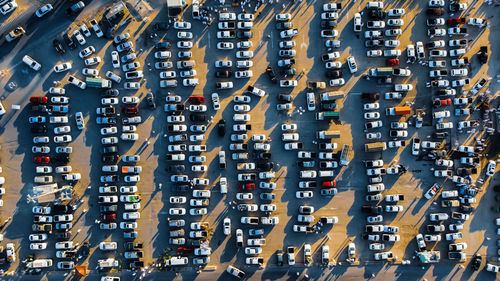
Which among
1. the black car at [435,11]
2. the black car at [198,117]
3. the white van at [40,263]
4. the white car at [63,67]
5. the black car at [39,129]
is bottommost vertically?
the white van at [40,263]

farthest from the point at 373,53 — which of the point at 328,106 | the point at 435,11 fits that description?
the point at 435,11

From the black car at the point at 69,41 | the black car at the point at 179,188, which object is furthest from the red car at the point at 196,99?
the black car at the point at 69,41

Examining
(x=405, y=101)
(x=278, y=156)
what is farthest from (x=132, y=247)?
(x=405, y=101)

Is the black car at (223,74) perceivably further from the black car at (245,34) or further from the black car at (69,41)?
the black car at (69,41)

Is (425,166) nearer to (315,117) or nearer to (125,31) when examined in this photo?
(315,117)

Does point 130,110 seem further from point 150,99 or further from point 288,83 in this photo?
point 288,83

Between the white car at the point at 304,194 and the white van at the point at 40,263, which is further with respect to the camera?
the white car at the point at 304,194

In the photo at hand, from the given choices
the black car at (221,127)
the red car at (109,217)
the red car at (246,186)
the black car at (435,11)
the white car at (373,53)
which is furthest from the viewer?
the black car at (435,11)
